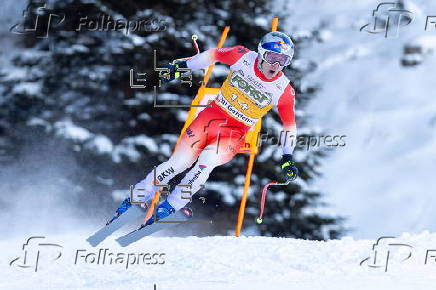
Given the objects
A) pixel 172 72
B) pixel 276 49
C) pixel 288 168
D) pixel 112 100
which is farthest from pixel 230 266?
pixel 112 100

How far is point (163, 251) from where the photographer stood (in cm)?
659

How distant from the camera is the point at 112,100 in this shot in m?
11.9

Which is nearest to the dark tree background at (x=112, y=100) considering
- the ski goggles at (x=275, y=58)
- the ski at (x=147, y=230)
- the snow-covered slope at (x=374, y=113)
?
the snow-covered slope at (x=374, y=113)

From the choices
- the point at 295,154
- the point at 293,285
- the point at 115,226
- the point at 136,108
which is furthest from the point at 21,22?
the point at 293,285

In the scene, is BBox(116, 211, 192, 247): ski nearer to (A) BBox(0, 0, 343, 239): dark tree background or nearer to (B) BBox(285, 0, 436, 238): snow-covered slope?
(A) BBox(0, 0, 343, 239): dark tree background

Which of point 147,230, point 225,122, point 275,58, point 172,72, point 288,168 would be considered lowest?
point 147,230

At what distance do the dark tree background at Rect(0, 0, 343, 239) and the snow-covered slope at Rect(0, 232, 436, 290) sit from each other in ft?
14.8

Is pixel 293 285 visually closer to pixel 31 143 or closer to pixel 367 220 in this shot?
pixel 31 143

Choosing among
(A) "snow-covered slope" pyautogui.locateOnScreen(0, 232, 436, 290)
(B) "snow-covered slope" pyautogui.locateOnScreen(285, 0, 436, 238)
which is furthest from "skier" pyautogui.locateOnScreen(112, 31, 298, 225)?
(B) "snow-covered slope" pyautogui.locateOnScreen(285, 0, 436, 238)

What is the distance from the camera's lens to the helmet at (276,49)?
Result: 18.0ft

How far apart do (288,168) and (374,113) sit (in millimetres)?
11136

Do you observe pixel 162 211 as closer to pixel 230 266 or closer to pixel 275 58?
pixel 230 266

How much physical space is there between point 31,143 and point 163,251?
6062 millimetres

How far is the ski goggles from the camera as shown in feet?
18.2
